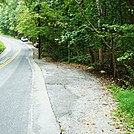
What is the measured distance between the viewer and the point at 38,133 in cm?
454

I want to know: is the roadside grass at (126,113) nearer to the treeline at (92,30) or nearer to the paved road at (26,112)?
the paved road at (26,112)

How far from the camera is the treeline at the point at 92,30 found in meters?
10.6

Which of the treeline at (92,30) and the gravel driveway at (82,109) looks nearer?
the gravel driveway at (82,109)

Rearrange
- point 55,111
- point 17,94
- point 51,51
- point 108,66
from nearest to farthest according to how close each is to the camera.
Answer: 1. point 55,111
2. point 17,94
3. point 108,66
4. point 51,51

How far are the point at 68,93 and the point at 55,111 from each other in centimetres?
213

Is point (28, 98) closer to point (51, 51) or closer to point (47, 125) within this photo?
point (47, 125)

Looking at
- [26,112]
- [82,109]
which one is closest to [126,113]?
[82,109]

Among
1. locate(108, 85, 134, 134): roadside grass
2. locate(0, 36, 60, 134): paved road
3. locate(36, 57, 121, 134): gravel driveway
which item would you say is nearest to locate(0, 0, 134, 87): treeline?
locate(36, 57, 121, 134): gravel driveway

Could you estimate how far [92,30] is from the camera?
35.7 ft

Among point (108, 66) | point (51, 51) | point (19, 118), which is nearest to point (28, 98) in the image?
point (19, 118)

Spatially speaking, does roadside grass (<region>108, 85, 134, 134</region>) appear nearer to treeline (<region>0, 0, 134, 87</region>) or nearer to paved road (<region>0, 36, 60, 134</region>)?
paved road (<region>0, 36, 60, 134</region>)

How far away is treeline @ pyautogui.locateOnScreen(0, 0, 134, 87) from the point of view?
10.6 meters

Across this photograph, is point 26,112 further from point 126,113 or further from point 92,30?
point 92,30

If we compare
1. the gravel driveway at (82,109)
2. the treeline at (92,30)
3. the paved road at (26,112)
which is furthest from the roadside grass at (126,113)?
the treeline at (92,30)
